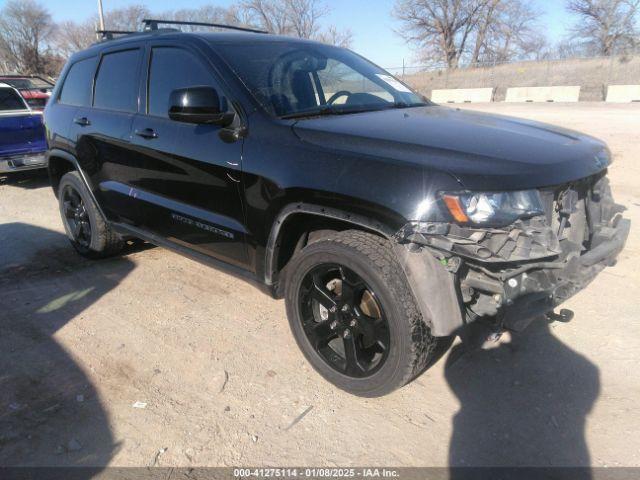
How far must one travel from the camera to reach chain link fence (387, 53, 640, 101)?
1158 inches

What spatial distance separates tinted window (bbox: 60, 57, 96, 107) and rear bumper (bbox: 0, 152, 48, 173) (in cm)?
396

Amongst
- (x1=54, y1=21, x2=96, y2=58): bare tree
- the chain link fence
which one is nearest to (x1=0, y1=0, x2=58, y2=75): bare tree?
(x1=54, y1=21, x2=96, y2=58): bare tree

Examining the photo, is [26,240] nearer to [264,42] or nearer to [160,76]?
[160,76]

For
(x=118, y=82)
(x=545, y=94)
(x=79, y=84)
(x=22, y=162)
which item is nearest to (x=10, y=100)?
(x=22, y=162)

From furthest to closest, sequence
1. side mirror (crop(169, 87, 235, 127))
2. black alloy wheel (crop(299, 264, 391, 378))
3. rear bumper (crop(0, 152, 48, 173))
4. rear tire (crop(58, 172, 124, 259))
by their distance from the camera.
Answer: rear bumper (crop(0, 152, 48, 173)), rear tire (crop(58, 172, 124, 259)), side mirror (crop(169, 87, 235, 127)), black alloy wheel (crop(299, 264, 391, 378))

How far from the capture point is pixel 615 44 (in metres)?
42.7

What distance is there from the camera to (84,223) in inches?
186

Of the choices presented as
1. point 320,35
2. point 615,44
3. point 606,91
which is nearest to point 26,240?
point 606,91

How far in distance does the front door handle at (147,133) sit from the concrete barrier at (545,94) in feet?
84.7

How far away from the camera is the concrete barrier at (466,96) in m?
27.9

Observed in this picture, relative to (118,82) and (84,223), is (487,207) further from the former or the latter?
(84,223)

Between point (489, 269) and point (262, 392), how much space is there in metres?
1.42

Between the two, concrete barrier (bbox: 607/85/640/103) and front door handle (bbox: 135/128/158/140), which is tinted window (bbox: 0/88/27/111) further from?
concrete barrier (bbox: 607/85/640/103)

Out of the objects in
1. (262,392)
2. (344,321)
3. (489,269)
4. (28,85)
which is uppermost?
(28,85)
